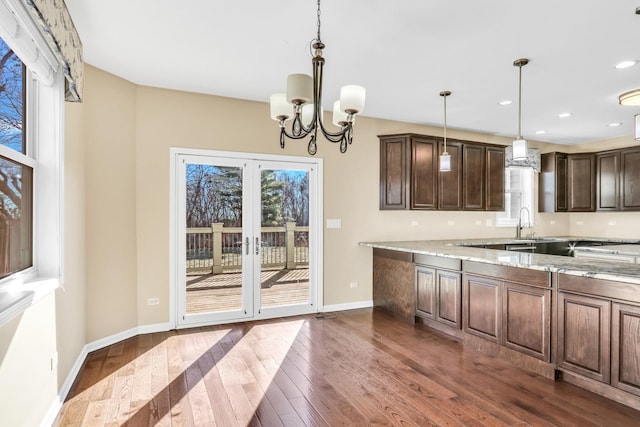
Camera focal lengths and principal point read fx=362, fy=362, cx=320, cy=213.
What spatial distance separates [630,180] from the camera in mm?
5926

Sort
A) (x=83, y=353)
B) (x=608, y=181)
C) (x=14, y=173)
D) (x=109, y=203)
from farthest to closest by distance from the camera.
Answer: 1. (x=608, y=181)
2. (x=109, y=203)
3. (x=83, y=353)
4. (x=14, y=173)

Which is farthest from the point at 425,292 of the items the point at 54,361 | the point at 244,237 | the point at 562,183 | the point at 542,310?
the point at 562,183

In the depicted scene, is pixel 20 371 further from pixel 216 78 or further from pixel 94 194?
pixel 216 78

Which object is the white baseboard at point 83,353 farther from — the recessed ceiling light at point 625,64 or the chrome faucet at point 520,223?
the chrome faucet at point 520,223

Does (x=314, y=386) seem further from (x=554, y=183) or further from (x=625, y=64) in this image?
(x=554, y=183)

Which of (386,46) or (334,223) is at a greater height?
(386,46)

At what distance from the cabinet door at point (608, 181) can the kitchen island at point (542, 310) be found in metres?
3.91

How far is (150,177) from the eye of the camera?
3.99m

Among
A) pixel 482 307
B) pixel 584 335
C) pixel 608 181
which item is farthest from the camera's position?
pixel 608 181


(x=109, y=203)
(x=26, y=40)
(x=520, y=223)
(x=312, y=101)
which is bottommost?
(x=520, y=223)

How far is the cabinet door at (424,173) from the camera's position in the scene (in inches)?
202

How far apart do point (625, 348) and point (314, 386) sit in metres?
2.17

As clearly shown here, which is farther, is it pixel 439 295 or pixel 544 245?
pixel 544 245

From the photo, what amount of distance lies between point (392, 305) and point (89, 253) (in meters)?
3.54
